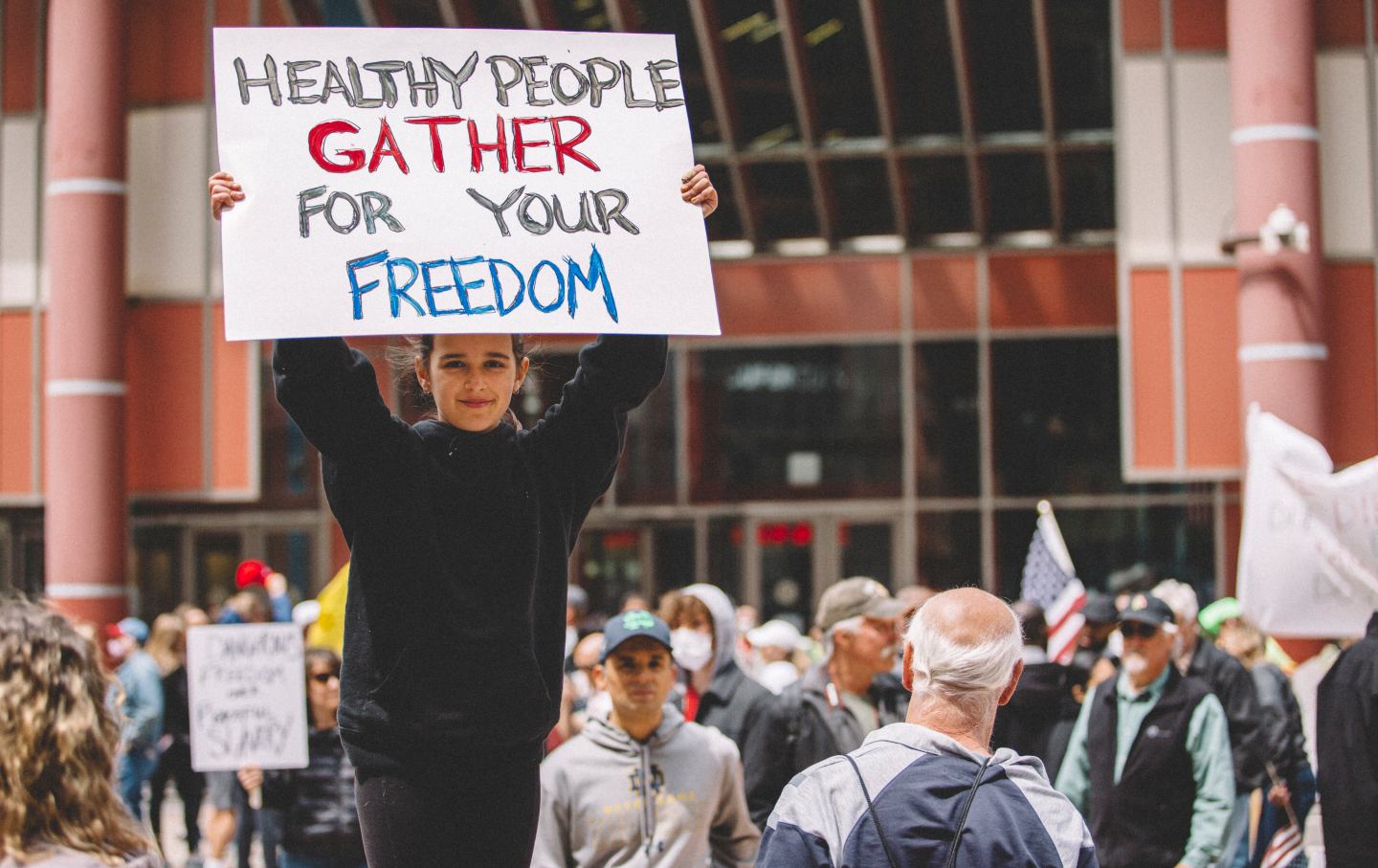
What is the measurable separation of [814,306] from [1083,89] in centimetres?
378

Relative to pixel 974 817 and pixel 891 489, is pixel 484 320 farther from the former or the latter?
pixel 891 489

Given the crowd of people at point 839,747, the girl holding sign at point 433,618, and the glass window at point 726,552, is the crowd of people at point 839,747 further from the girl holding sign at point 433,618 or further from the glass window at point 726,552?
the glass window at point 726,552

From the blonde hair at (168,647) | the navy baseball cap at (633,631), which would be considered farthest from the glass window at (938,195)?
the navy baseball cap at (633,631)

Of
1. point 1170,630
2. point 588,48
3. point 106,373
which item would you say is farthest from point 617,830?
point 106,373

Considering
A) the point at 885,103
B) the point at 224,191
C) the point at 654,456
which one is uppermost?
the point at 885,103

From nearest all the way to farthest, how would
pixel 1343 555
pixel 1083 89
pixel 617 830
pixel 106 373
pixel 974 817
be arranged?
pixel 974 817, pixel 617 830, pixel 1343 555, pixel 106 373, pixel 1083 89

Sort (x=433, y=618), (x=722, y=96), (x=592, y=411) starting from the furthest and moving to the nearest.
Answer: (x=722, y=96) < (x=592, y=411) < (x=433, y=618)

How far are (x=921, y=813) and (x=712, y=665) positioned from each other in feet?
15.2

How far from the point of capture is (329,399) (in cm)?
306

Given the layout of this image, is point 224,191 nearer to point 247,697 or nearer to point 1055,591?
point 247,697

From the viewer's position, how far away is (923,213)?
19266 mm

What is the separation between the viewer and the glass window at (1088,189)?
1861cm

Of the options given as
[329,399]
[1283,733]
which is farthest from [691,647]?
[329,399]

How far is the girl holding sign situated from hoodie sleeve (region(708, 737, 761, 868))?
2.35 m
